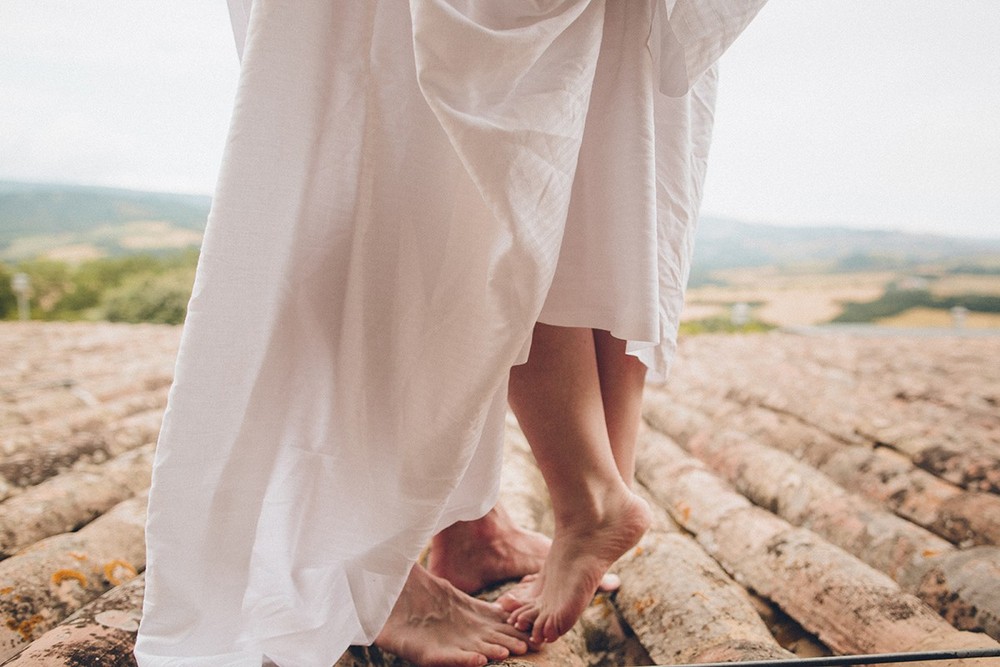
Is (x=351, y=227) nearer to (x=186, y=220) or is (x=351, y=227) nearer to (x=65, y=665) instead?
(x=65, y=665)

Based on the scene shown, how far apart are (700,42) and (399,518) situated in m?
0.79

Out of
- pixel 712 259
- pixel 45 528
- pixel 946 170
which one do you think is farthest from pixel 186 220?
pixel 946 170

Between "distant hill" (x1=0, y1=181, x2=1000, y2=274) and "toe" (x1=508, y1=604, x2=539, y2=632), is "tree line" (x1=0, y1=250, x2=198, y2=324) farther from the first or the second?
"toe" (x1=508, y1=604, x2=539, y2=632)

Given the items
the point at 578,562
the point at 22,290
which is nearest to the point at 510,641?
the point at 578,562

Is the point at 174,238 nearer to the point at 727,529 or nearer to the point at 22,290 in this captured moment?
the point at 22,290

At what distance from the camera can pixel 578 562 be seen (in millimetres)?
1094

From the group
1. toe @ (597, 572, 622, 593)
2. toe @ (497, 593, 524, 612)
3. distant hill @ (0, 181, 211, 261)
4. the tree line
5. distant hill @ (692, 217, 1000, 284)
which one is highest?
distant hill @ (692, 217, 1000, 284)

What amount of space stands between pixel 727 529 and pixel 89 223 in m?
55.5

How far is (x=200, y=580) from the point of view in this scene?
0.90 meters

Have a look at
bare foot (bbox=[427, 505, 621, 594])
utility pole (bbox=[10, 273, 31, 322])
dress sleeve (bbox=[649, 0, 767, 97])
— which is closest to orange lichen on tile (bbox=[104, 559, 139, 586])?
bare foot (bbox=[427, 505, 621, 594])

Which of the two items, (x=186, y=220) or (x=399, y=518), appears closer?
(x=399, y=518)

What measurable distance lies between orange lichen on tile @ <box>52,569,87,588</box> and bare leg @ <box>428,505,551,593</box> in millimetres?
633

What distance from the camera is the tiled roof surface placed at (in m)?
1.12

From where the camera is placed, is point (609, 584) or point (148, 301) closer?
point (609, 584)
